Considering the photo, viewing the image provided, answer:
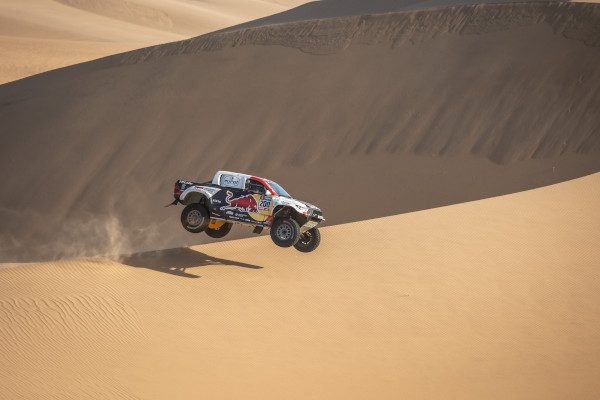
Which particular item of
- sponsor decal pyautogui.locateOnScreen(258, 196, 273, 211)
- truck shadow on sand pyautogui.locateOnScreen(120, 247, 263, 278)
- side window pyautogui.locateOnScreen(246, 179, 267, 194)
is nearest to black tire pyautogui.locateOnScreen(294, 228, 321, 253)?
truck shadow on sand pyautogui.locateOnScreen(120, 247, 263, 278)

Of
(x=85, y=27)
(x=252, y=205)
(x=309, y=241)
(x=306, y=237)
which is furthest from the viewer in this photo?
(x=85, y=27)

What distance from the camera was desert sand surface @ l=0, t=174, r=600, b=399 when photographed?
414 inches

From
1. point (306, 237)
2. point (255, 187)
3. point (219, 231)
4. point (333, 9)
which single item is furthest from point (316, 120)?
point (333, 9)

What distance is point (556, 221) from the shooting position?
17.5 metres

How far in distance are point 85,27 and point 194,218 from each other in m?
54.8

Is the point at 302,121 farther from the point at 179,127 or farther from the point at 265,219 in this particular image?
the point at 265,219

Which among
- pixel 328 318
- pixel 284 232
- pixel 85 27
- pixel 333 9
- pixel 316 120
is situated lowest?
pixel 328 318

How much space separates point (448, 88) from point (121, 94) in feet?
38.0

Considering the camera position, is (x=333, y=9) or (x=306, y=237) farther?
(x=333, y=9)

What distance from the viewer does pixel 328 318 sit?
Answer: 502 inches

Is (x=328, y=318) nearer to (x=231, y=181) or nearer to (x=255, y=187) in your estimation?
(x=255, y=187)

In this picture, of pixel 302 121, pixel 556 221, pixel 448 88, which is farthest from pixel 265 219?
pixel 448 88

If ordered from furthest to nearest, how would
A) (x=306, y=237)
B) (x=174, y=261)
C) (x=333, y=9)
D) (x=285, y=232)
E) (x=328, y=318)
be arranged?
(x=333, y=9) → (x=306, y=237) → (x=174, y=261) → (x=285, y=232) → (x=328, y=318)

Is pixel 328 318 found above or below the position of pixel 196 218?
below
